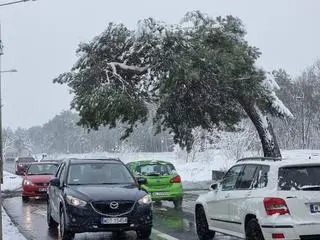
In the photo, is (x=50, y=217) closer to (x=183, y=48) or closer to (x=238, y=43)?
(x=183, y=48)

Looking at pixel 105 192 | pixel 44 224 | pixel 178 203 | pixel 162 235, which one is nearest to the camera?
pixel 105 192

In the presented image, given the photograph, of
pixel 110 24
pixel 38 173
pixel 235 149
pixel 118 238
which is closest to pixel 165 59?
pixel 110 24

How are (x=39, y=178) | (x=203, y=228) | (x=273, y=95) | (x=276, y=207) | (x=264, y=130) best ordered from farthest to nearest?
(x=264, y=130) → (x=273, y=95) → (x=39, y=178) → (x=203, y=228) → (x=276, y=207)

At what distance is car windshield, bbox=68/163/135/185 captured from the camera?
1251cm

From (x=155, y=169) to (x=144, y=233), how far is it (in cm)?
740

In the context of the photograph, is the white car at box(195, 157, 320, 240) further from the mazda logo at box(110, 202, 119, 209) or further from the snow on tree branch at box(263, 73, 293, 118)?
the snow on tree branch at box(263, 73, 293, 118)

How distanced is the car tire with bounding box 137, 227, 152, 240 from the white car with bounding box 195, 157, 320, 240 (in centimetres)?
180

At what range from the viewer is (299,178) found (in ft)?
30.0

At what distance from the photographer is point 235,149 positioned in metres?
51.4

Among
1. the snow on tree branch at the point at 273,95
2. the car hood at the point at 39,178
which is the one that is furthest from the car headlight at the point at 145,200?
the snow on tree branch at the point at 273,95

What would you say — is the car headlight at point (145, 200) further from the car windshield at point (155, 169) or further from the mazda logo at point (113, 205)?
the car windshield at point (155, 169)

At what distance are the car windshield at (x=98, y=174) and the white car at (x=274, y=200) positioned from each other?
2.87 meters

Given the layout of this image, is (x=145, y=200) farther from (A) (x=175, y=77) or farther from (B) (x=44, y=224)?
(A) (x=175, y=77)

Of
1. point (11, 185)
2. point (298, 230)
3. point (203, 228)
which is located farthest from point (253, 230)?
point (11, 185)
